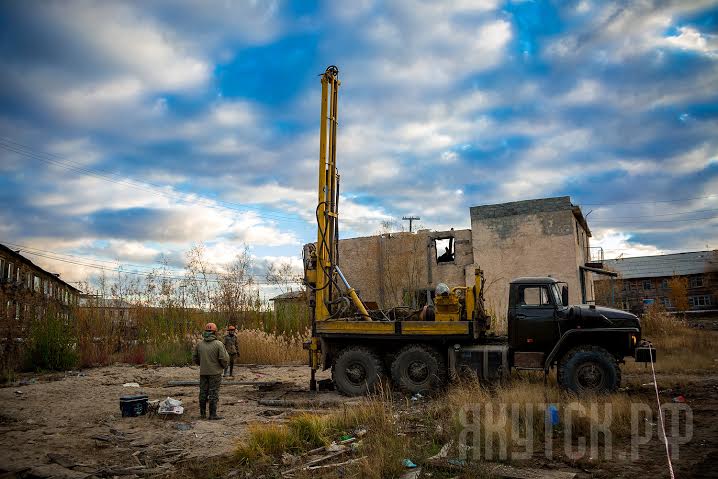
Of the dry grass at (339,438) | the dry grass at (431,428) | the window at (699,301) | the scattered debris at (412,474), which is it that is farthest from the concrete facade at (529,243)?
the window at (699,301)

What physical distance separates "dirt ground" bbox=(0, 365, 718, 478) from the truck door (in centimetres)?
218

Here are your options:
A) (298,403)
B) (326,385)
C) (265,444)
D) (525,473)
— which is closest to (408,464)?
(525,473)

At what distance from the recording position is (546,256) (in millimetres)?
25156

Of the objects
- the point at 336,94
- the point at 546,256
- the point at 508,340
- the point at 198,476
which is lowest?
the point at 198,476

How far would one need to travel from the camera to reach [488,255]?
86.3ft

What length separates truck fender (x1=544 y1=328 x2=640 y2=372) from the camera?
33.5 ft

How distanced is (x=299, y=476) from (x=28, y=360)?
47.6ft

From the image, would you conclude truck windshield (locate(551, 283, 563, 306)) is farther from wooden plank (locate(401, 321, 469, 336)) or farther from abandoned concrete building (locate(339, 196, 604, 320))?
abandoned concrete building (locate(339, 196, 604, 320))

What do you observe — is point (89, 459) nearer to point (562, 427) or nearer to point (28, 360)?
point (562, 427)

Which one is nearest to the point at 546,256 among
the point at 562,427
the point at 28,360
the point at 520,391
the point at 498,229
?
the point at 498,229

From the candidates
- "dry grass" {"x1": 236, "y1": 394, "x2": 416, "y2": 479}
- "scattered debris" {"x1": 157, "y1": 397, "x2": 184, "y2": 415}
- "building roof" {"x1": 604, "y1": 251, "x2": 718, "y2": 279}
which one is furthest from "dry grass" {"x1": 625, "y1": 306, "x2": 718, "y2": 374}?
"building roof" {"x1": 604, "y1": 251, "x2": 718, "y2": 279}

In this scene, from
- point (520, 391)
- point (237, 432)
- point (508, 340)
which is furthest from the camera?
point (508, 340)

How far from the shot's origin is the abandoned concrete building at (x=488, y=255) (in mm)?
24859

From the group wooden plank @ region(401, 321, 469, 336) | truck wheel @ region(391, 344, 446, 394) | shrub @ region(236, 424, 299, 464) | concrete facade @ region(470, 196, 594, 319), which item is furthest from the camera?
concrete facade @ region(470, 196, 594, 319)
